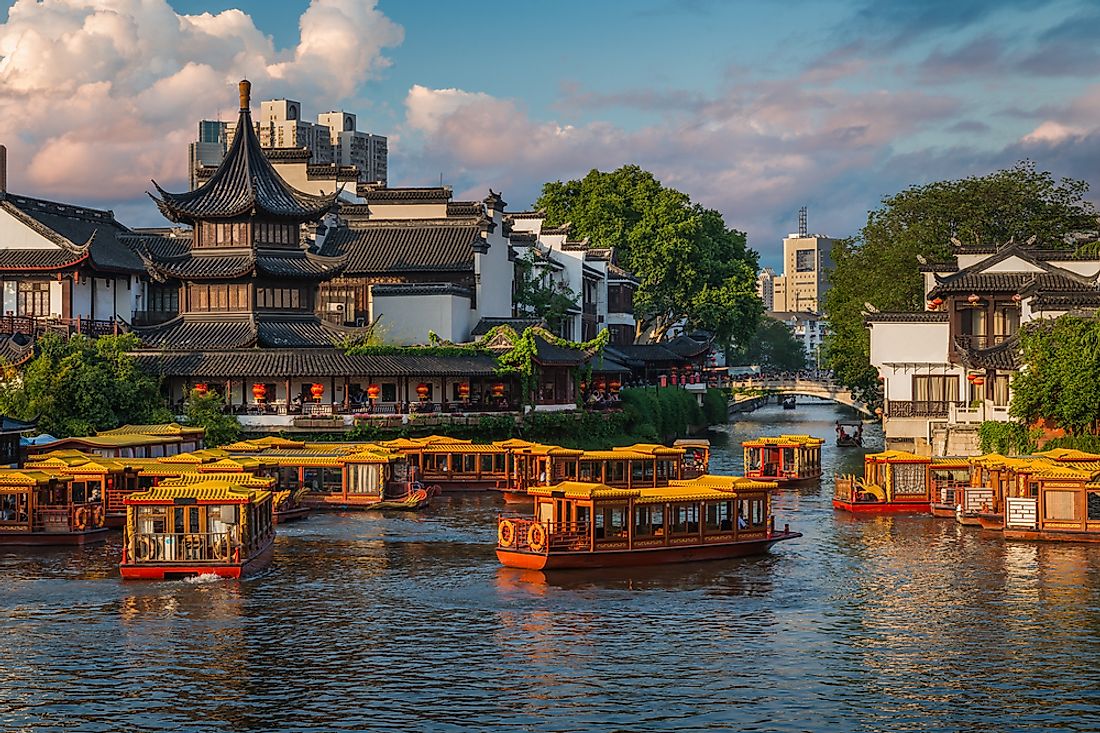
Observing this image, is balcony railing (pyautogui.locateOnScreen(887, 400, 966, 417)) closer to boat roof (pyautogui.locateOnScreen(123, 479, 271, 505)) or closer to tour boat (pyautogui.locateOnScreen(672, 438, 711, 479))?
tour boat (pyautogui.locateOnScreen(672, 438, 711, 479))

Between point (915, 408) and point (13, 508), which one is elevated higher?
point (915, 408)

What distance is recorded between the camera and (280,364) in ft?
253

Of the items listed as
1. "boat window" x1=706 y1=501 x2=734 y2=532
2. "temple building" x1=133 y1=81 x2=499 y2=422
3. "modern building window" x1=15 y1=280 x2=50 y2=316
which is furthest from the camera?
"modern building window" x1=15 y1=280 x2=50 y2=316

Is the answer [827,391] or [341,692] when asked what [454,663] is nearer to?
[341,692]

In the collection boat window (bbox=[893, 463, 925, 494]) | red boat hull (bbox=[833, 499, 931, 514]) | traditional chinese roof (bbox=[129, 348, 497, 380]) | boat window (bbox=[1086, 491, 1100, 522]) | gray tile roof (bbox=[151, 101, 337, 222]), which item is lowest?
red boat hull (bbox=[833, 499, 931, 514])

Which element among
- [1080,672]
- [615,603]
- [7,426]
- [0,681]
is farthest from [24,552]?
[1080,672]

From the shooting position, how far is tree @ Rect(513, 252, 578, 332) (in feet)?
341

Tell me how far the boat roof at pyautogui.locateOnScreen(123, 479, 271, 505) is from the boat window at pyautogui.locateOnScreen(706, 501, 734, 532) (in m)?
13.4

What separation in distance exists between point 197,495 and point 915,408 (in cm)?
4955

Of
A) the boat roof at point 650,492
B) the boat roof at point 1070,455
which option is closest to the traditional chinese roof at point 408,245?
the boat roof at point 1070,455

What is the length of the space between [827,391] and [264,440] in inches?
3644

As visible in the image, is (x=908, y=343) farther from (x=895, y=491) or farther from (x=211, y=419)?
(x=211, y=419)

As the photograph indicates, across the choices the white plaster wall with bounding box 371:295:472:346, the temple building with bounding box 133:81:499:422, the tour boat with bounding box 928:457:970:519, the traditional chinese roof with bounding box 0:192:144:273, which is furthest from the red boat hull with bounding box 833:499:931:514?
the traditional chinese roof with bounding box 0:192:144:273

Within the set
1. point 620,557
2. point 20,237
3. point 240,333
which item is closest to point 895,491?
point 620,557
